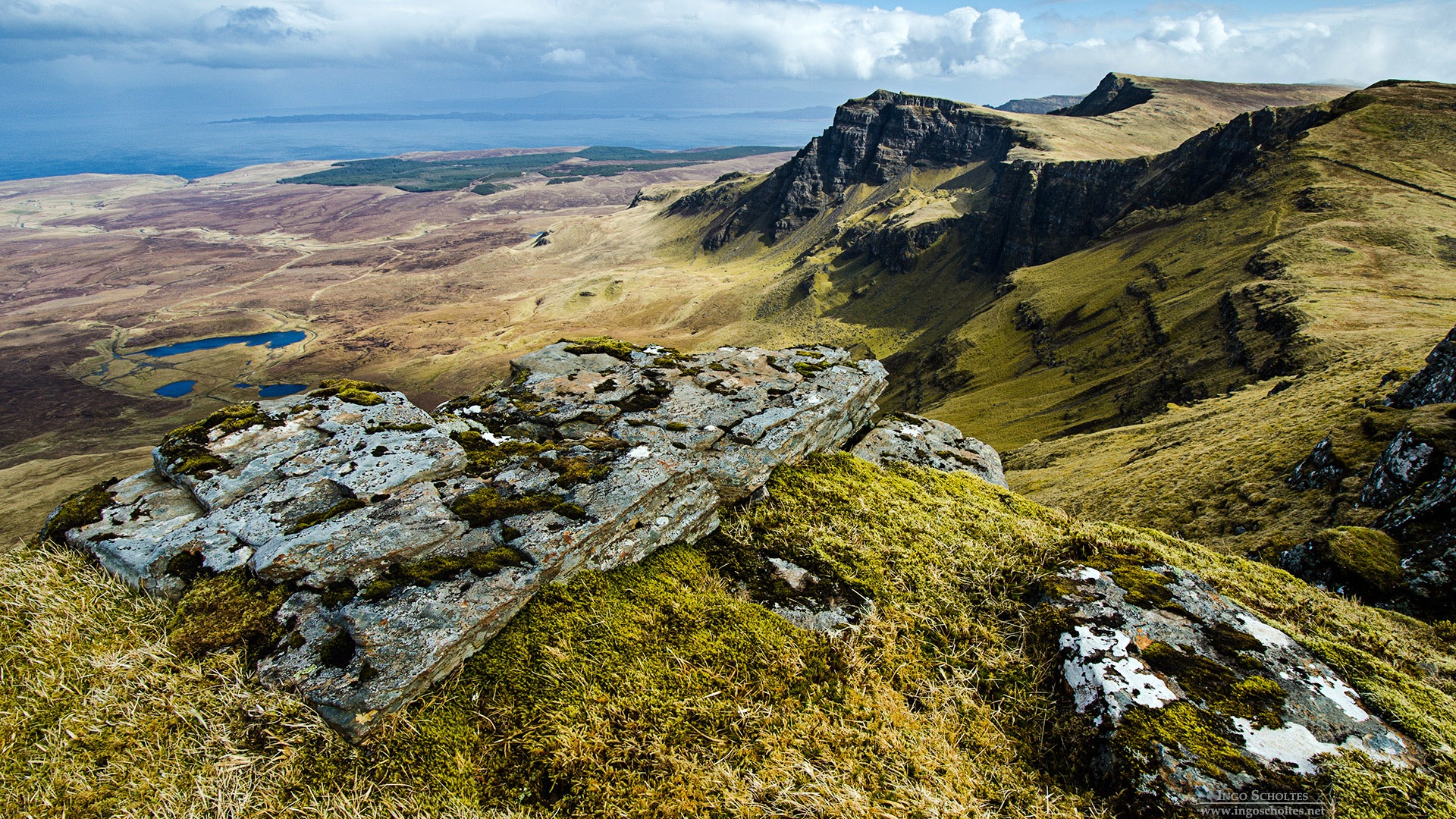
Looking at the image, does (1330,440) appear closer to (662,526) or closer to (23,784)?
(662,526)

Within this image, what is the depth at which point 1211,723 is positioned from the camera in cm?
652

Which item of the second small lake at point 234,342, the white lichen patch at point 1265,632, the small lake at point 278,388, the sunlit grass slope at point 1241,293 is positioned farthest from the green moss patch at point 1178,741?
the second small lake at point 234,342

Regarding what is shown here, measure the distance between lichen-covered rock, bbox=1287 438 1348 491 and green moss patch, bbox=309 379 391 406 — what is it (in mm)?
30743

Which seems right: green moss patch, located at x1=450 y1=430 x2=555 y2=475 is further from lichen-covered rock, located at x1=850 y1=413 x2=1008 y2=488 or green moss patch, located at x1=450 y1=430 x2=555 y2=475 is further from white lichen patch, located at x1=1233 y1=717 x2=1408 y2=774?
white lichen patch, located at x1=1233 y1=717 x2=1408 y2=774

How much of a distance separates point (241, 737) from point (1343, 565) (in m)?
19.6

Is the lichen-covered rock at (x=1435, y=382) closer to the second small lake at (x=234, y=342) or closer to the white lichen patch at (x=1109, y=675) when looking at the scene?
the white lichen patch at (x=1109, y=675)

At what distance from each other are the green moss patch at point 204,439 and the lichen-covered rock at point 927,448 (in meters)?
14.1

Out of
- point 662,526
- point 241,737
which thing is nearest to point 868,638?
point 662,526

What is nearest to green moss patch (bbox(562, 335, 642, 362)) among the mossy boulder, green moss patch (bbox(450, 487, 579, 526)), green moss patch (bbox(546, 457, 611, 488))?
green moss patch (bbox(546, 457, 611, 488))

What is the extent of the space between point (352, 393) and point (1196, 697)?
16.2 m

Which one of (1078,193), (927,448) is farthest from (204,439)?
(1078,193)

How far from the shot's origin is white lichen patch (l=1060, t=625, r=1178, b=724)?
6.83 meters

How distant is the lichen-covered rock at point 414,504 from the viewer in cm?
717

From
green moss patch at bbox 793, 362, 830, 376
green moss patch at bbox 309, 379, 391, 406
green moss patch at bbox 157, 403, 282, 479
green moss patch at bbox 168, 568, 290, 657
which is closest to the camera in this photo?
green moss patch at bbox 168, 568, 290, 657
